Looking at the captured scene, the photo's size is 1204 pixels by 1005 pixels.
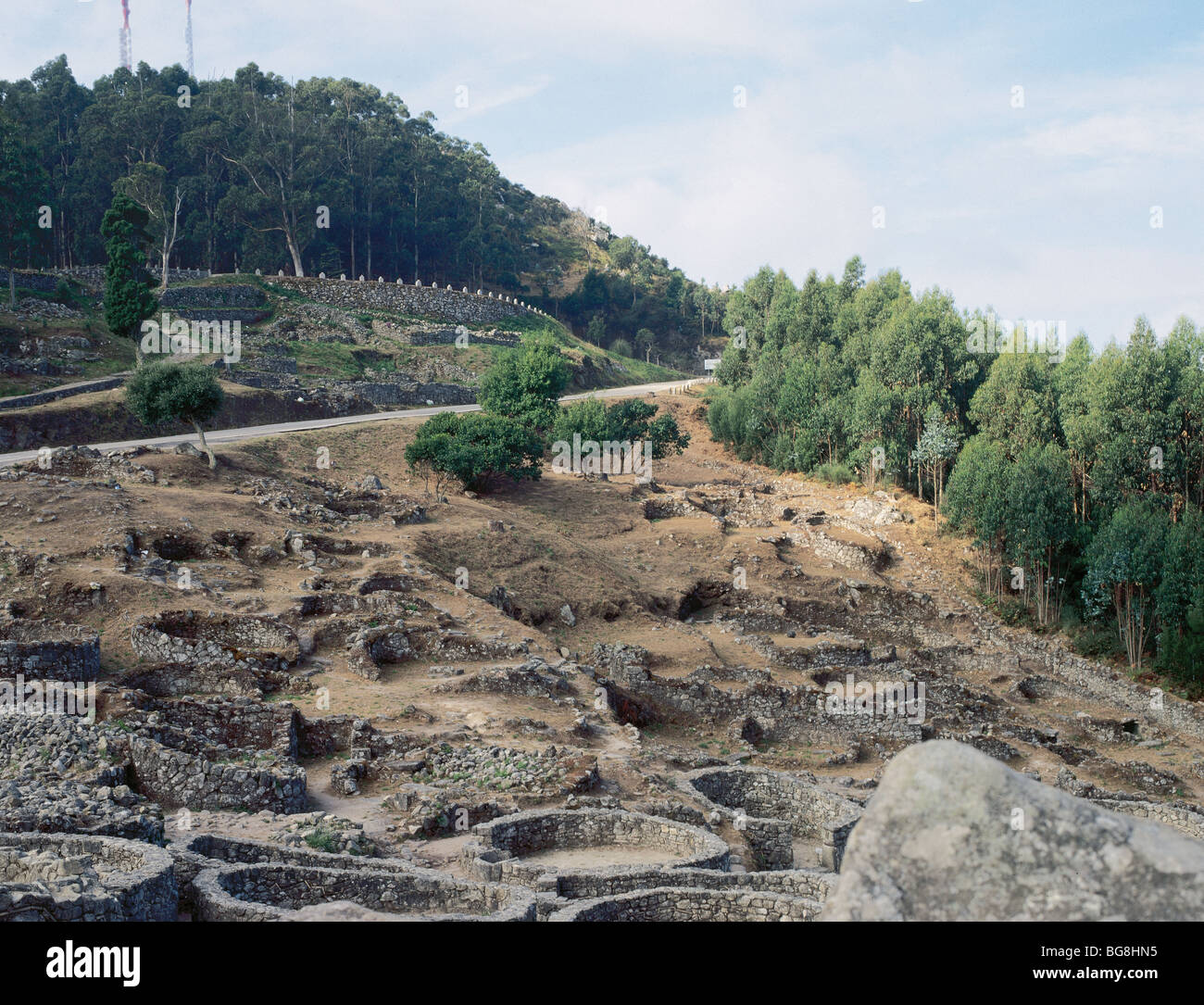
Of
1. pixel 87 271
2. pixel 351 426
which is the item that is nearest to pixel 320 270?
pixel 87 271

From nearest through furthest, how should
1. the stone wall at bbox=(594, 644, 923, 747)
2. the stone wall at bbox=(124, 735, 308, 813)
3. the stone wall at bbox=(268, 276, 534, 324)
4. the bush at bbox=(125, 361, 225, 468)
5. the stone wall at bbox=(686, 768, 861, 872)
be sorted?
1. the stone wall at bbox=(124, 735, 308, 813)
2. the stone wall at bbox=(686, 768, 861, 872)
3. the stone wall at bbox=(594, 644, 923, 747)
4. the bush at bbox=(125, 361, 225, 468)
5. the stone wall at bbox=(268, 276, 534, 324)

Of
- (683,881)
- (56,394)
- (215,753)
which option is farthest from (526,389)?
(683,881)

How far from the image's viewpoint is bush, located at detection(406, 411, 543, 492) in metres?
47.6

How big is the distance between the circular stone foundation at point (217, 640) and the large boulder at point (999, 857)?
795 inches

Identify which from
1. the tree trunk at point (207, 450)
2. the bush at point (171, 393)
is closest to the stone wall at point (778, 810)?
the tree trunk at point (207, 450)

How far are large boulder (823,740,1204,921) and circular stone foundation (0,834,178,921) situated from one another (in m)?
7.79

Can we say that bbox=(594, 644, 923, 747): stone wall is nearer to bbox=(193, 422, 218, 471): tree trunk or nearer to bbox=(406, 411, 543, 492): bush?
bbox=(193, 422, 218, 471): tree trunk

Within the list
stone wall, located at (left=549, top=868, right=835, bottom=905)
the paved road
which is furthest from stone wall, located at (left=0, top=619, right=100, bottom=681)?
the paved road

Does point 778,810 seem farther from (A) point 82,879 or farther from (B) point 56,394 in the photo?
(B) point 56,394

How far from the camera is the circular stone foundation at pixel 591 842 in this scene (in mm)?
15570

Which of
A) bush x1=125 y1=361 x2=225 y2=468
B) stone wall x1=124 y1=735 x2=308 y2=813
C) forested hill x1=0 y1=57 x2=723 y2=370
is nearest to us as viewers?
stone wall x1=124 y1=735 x2=308 y2=813

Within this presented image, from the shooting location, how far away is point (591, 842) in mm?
17016

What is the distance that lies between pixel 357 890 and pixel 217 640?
14611 mm

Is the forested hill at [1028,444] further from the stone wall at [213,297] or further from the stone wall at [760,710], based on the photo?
the stone wall at [213,297]
